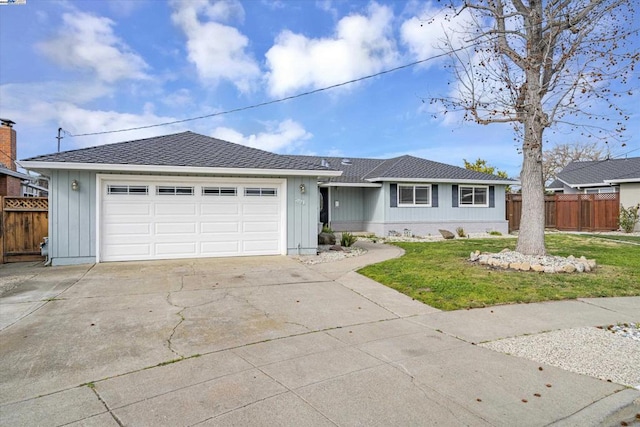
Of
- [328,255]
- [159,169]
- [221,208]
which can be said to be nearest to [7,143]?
[159,169]

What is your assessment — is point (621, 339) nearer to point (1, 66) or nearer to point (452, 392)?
point (452, 392)

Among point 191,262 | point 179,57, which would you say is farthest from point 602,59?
point 179,57

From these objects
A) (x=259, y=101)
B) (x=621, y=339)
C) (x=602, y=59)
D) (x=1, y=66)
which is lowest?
(x=621, y=339)

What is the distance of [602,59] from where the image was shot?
8.89 metres

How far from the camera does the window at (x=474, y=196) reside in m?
20.1

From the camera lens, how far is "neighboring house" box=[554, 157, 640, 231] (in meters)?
20.5

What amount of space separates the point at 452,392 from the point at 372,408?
31.3 inches

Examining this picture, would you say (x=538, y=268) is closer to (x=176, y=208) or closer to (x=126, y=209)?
(x=176, y=208)

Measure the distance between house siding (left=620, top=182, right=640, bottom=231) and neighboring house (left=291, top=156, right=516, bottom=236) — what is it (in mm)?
6606

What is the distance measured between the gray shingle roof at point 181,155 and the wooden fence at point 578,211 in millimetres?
15188

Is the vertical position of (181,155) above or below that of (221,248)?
above

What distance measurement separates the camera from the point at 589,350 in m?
4.37

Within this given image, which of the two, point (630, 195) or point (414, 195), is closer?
point (414, 195)

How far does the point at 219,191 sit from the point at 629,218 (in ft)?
69.8
